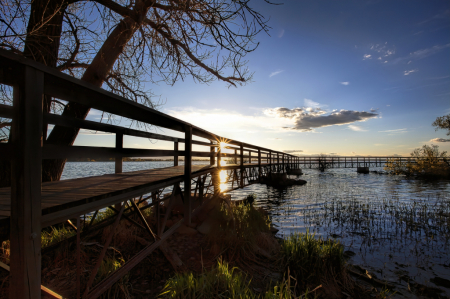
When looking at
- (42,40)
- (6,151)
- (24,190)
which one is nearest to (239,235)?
(24,190)

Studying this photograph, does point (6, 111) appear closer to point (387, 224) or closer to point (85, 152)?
point (85, 152)

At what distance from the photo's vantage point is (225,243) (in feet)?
15.9

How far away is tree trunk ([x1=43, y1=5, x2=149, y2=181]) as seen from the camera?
16.8 ft

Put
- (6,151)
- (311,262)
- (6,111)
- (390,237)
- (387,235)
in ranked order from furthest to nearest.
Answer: (387,235) → (390,237) → (311,262) → (6,111) → (6,151)

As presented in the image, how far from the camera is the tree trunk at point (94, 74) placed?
513 centimetres

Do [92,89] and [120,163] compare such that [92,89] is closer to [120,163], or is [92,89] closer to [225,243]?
[120,163]

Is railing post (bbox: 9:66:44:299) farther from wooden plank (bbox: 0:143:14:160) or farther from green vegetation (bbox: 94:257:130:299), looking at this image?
green vegetation (bbox: 94:257:130:299)

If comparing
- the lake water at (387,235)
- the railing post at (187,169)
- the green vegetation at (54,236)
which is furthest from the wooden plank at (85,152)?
the lake water at (387,235)

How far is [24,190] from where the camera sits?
4.93 ft

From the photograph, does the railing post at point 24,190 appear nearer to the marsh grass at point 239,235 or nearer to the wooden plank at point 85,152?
the wooden plank at point 85,152

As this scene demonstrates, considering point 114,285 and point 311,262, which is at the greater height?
point 114,285

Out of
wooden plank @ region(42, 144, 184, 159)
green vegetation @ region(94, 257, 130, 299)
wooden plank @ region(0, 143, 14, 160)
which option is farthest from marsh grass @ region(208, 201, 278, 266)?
wooden plank @ region(0, 143, 14, 160)

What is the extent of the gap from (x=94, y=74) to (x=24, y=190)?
15.6 feet

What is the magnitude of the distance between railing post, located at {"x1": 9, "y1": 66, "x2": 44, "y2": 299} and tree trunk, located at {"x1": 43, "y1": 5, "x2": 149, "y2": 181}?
4188 mm
